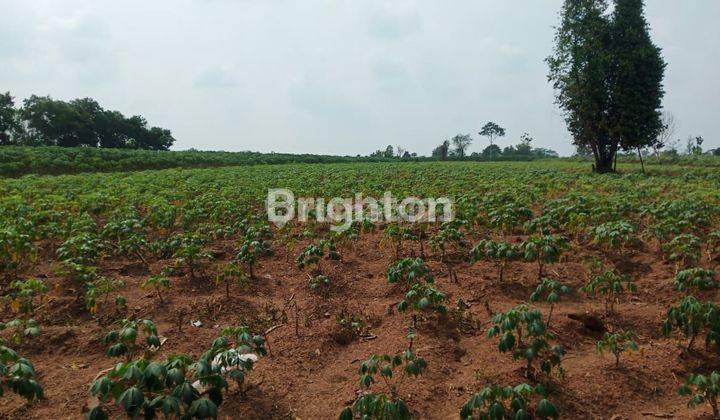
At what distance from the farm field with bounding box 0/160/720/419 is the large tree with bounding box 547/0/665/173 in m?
17.8

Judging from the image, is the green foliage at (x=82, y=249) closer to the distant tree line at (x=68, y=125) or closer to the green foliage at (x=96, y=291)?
the green foliage at (x=96, y=291)

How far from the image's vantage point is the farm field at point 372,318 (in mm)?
3510

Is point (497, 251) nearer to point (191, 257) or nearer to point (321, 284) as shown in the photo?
point (321, 284)

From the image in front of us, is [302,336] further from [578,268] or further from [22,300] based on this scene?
[578,268]

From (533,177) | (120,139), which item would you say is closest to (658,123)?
(533,177)

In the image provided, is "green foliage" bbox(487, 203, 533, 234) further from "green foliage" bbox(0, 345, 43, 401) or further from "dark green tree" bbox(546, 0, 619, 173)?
→ "dark green tree" bbox(546, 0, 619, 173)

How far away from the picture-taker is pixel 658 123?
974 inches

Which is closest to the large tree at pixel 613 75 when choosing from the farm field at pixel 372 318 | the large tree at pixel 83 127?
the farm field at pixel 372 318

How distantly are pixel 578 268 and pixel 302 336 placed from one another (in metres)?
4.17

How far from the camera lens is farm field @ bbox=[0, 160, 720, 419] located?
11.5 feet

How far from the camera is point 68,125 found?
49406 millimetres

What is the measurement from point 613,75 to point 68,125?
173 ft

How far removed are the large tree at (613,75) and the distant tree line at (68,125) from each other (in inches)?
1965

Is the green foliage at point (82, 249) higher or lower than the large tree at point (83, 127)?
lower
